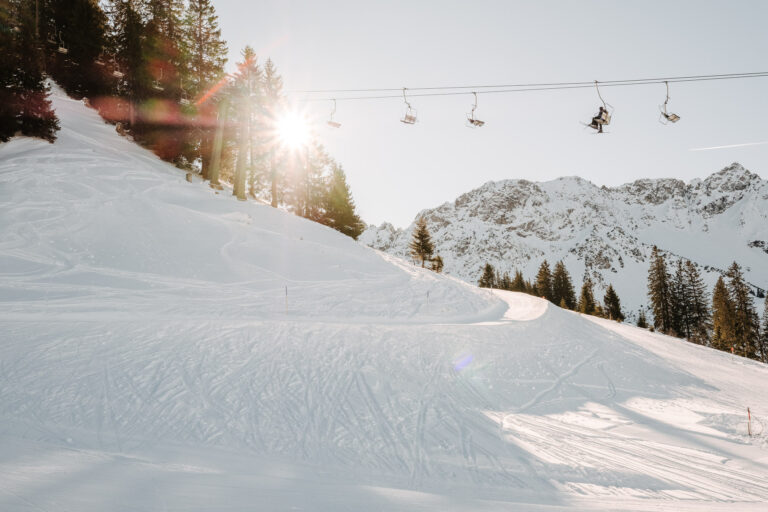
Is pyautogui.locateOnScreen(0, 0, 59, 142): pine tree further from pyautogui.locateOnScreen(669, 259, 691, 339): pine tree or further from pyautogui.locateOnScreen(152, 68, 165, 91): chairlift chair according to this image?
pyautogui.locateOnScreen(669, 259, 691, 339): pine tree

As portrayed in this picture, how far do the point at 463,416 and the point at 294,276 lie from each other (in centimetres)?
1174

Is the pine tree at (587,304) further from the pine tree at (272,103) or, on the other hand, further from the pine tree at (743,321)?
the pine tree at (272,103)

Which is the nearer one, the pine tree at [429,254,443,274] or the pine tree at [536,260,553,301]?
the pine tree at [429,254,443,274]

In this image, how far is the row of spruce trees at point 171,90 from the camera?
26297 millimetres

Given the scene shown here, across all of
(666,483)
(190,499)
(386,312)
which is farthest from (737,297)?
(190,499)

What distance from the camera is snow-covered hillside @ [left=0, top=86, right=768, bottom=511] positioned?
4902 millimetres

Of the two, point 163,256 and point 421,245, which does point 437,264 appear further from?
point 163,256

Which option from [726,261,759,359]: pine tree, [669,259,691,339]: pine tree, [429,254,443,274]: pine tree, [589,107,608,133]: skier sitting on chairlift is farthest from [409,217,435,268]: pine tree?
[726,261,759,359]: pine tree

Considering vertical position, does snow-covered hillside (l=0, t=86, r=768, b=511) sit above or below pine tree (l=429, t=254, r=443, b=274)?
below

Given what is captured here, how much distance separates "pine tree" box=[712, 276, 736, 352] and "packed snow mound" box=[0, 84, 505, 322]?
1641 inches

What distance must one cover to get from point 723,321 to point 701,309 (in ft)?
24.7

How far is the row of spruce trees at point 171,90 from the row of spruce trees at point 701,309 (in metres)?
46.4

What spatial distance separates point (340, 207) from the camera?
37.2 m

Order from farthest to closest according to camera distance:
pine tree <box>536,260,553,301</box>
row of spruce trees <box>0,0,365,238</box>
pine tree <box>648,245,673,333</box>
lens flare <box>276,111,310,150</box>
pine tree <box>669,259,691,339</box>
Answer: pine tree <box>536,260,553,301</box> → pine tree <box>648,245,673,333</box> → pine tree <box>669,259,691,339</box> → lens flare <box>276,111,310,150</box> → row of spruce trees <box>0,0,365,238</box>
